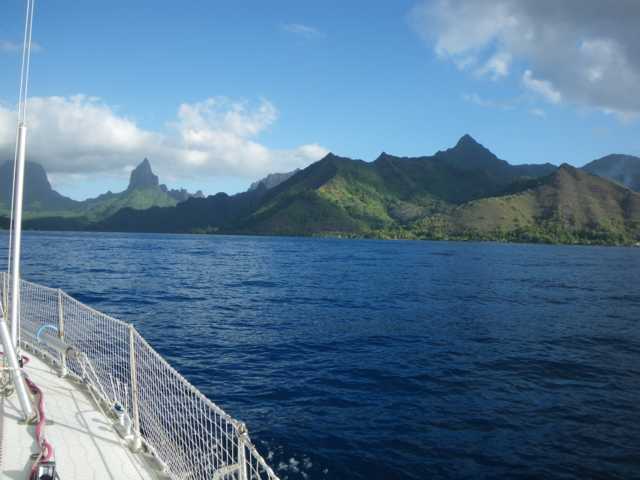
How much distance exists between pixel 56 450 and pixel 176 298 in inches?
1407

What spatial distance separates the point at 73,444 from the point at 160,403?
8.35 metres

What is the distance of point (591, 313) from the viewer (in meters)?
38.3

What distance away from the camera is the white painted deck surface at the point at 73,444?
22.3ft

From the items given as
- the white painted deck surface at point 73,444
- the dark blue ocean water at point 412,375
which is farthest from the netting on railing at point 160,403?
the dark blue ocean water at point 412,375

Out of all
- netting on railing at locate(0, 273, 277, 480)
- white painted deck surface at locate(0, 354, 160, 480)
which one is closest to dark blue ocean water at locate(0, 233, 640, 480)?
netting on railing at locate(0, 273, 277, 480)

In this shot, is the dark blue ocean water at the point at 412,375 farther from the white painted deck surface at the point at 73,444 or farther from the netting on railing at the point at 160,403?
the white painted deck surface at the point at 73,444

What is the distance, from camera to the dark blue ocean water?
500 inches

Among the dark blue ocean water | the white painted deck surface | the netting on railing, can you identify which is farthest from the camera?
the dark blue ocean water

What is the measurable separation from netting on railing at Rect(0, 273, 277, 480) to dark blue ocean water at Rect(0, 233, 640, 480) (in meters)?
1.35

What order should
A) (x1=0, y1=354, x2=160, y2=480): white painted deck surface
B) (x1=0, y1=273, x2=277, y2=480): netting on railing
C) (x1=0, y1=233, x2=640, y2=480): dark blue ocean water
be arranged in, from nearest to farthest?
1. (x1=0, y1=354, x2=160, y2=480): white painted deck surface
2. (x1=0, y1=273, x2=277, y2=480): netting on railing
3. (x1=0, y1=233, x2=640, y2=480): dark blue ocean water

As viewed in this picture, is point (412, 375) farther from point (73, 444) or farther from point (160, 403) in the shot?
point (73, 444)

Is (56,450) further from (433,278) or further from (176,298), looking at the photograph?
(433,278)

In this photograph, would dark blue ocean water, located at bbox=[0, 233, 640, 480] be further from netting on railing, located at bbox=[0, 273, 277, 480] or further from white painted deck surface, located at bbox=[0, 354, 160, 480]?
white painted deck surface, located at bbox=[0, 354, 160, 480]

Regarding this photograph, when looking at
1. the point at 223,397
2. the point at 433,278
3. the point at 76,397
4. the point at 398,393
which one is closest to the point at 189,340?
the point at 223,397
